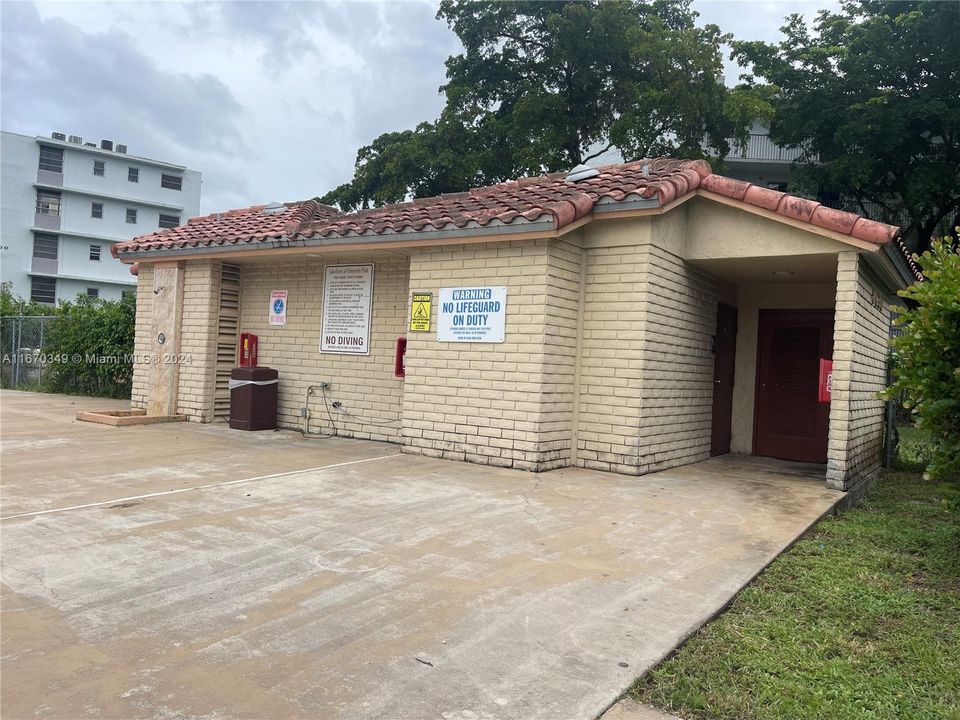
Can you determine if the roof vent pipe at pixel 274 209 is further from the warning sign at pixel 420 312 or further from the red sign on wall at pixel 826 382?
the red sign on wall at pixel 826 382

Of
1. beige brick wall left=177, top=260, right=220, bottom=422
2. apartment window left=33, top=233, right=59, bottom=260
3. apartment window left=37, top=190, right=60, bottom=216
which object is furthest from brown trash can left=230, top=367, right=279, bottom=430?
apartment window left=37, top=190, right=60, bottom=216

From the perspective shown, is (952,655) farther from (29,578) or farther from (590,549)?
(29,578)

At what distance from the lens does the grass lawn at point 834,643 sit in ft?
10.4

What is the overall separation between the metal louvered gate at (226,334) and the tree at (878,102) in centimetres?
1772

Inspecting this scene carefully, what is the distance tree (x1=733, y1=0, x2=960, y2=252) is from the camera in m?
19.9

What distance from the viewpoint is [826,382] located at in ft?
26.3

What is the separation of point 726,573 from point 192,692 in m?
3.28

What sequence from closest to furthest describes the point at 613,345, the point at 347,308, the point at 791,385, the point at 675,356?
the point at 613,345
the point at 675,356
the point at 791,385
the point at 347,308

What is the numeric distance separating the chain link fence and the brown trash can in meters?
11.0

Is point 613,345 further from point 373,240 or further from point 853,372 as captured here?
point 373,240

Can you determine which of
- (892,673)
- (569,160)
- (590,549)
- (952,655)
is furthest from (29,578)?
(569,160)

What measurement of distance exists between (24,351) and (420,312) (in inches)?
637

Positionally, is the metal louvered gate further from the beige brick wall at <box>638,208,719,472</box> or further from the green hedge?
the beige brick wall at <box>638,208,719,472</box>

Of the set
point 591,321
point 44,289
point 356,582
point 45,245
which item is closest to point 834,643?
point 356,582
